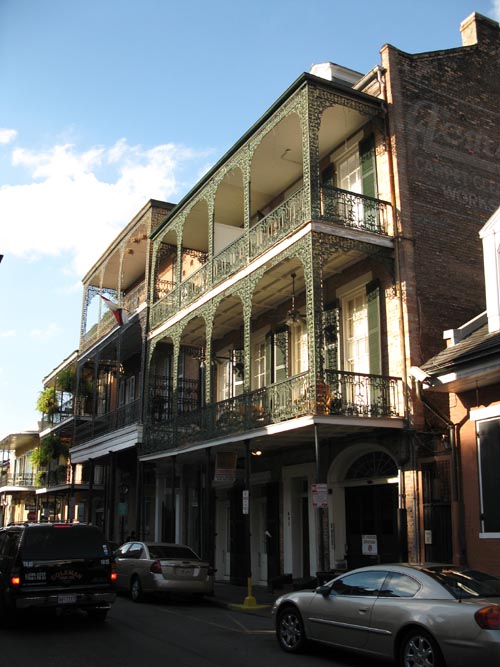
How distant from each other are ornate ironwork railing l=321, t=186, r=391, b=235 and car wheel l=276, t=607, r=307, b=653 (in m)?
8.37

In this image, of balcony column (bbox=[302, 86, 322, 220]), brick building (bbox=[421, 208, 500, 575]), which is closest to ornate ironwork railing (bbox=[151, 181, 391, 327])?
balcony column (bbox=[302, 86, 322, 220])

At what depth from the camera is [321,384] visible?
1413 centimetres

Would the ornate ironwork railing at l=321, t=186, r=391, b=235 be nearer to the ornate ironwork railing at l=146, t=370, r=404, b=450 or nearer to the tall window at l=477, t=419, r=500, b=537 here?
the ornate ironwork railing at l=146, t=370, r=404, b=450

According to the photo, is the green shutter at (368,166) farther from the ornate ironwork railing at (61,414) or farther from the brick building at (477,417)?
the ornate ironwork railing at (61,414)

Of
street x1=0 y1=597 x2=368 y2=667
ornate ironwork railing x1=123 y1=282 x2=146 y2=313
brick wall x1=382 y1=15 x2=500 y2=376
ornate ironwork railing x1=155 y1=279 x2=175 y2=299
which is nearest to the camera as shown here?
street x1=0 y1=597 x2=368 y2=667

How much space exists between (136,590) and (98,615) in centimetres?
373

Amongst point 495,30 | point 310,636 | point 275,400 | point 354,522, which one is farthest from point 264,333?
point 310,636

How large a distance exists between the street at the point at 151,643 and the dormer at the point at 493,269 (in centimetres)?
694

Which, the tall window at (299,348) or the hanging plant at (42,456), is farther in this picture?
the hanging plant at (42,456)

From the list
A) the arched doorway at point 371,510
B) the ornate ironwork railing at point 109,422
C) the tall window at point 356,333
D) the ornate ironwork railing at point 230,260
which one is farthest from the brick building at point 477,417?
the ornate ironwork railing at point 109,422

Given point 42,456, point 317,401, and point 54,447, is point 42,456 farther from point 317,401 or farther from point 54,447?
point 317,401

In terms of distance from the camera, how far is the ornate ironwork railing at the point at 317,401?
14.2 m

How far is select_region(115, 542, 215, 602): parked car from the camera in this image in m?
15.4

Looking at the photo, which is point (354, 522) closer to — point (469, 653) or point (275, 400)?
point (275, 400)
